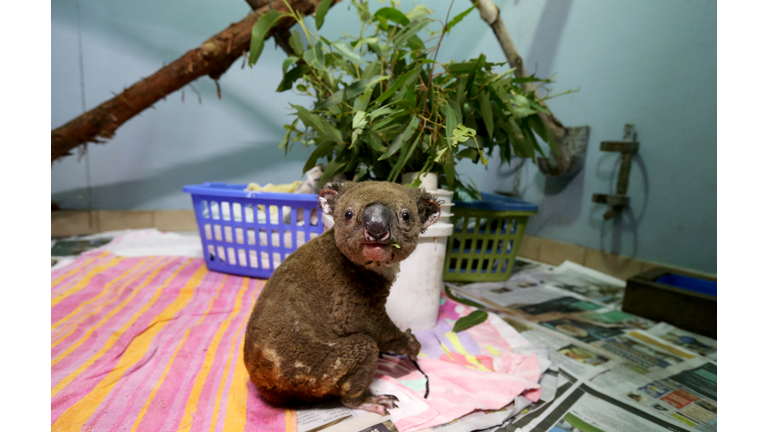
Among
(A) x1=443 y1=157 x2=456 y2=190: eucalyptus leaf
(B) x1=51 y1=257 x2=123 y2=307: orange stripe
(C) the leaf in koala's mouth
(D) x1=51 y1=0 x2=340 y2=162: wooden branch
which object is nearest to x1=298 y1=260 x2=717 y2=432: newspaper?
(C) the leaf in koala's mouth

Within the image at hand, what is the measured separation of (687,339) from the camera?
1039mm

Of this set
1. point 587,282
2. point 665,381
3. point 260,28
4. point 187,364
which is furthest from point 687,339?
point 260,28

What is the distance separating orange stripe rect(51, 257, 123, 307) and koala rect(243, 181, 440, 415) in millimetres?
892

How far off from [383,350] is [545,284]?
1034mm

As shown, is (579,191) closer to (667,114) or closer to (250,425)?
(667,114)

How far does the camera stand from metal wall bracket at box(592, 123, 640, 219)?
1355 mm

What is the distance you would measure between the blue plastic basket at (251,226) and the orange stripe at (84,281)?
386 mm

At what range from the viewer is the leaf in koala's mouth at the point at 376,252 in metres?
0.54

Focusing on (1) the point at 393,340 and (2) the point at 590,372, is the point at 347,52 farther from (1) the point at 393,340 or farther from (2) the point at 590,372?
(2) the point at 590,372

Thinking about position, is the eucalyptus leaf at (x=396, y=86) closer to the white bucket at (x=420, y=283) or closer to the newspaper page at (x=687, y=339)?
the white bucket at (x=420, y=283)

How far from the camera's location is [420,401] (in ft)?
2.23

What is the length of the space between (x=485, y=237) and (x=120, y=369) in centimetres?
125

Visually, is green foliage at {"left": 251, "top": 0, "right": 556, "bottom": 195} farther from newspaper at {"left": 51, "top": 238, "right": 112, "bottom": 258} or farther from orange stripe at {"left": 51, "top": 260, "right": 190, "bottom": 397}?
newspaper at {"left": 51, "top": 238, "right": 112, "bottom": 258}

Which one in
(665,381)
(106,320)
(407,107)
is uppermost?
(407,107)
